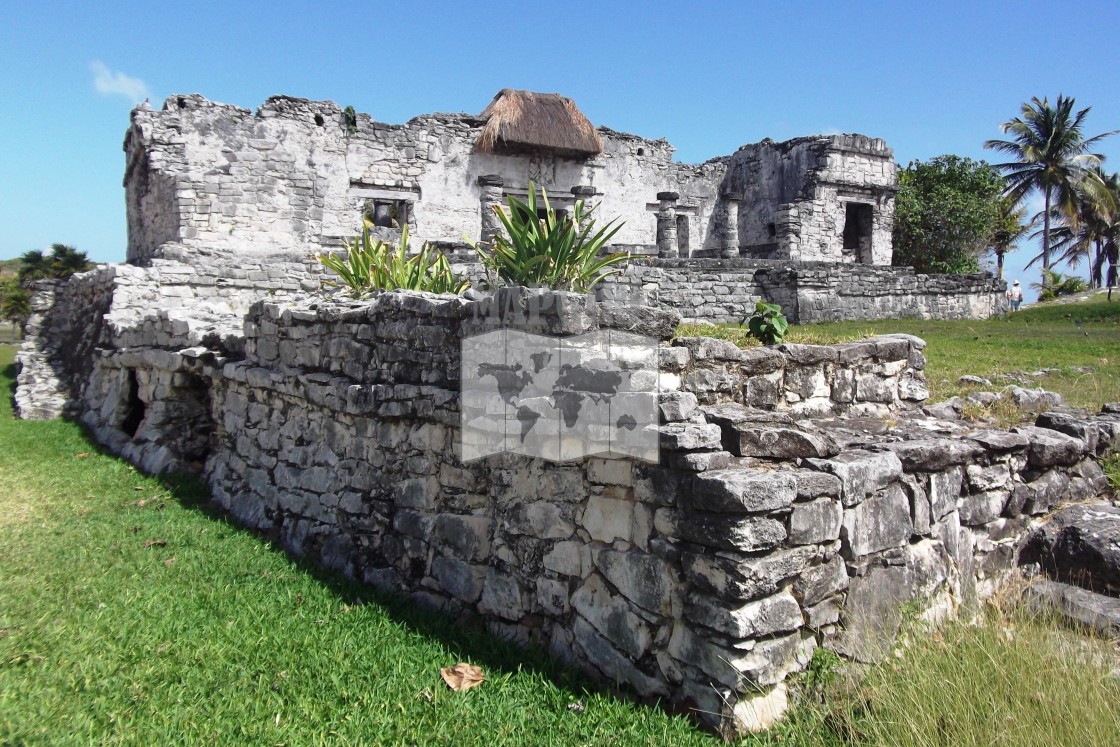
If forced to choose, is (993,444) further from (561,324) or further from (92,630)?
(92,630)

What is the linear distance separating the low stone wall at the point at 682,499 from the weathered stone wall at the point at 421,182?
26.4 ft

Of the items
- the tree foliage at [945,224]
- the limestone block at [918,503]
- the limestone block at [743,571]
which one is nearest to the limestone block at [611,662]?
the limestone block at [743,571]

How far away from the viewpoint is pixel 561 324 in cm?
363

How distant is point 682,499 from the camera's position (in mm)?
3180

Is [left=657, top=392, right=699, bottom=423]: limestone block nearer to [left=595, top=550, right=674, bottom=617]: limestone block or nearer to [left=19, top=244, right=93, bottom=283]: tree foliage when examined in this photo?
[left=595, top=550, right=674, bottom=617]: limestone block

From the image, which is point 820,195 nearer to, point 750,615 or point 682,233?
point 682,233

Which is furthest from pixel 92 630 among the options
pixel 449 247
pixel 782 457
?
pixel 449 247

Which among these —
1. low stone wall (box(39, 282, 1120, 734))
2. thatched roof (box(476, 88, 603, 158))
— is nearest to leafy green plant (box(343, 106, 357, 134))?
thatched roof (box(476, 88, 603, 158))

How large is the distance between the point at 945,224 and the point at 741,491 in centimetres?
2128

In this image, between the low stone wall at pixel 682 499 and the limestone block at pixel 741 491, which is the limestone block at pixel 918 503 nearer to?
the low stone wall at pixel 682 499

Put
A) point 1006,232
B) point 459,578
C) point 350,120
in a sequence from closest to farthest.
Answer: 1. point 459,578
2. point 350,120
3. point 1006,232

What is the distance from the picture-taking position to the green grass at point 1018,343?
6.37 metres

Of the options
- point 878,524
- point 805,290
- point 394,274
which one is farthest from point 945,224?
point 878,524

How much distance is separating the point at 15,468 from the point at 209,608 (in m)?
4.79
